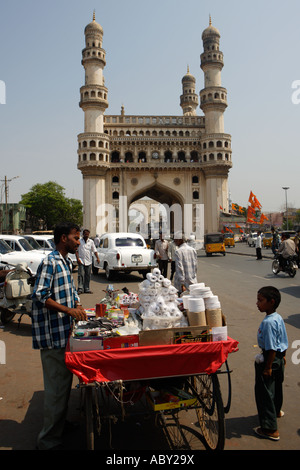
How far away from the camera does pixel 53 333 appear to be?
299 centimetres

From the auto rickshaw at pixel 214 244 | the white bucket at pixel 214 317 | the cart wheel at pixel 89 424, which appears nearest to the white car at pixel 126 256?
the white bucket at pixel 214 317

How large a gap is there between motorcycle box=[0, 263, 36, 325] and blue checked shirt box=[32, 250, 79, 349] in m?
3.91

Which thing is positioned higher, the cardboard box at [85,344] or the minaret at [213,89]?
the minaret at [213,89]

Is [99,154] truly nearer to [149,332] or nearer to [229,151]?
[229,151]

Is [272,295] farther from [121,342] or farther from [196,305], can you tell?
[121,342]

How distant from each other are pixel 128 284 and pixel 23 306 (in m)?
5.11

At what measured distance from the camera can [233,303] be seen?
27.1 ft

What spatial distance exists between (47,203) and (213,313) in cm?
6377

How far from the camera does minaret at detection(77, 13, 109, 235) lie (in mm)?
43625

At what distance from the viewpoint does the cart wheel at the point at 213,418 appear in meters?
2.71

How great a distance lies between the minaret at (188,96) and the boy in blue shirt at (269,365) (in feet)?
195

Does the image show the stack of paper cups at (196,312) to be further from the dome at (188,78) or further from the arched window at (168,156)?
the dome at (188,78)

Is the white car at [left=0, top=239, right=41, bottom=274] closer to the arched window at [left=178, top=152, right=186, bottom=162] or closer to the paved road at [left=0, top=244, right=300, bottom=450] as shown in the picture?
the paved road at [left=0, top=244, right=300, bottom=450]
